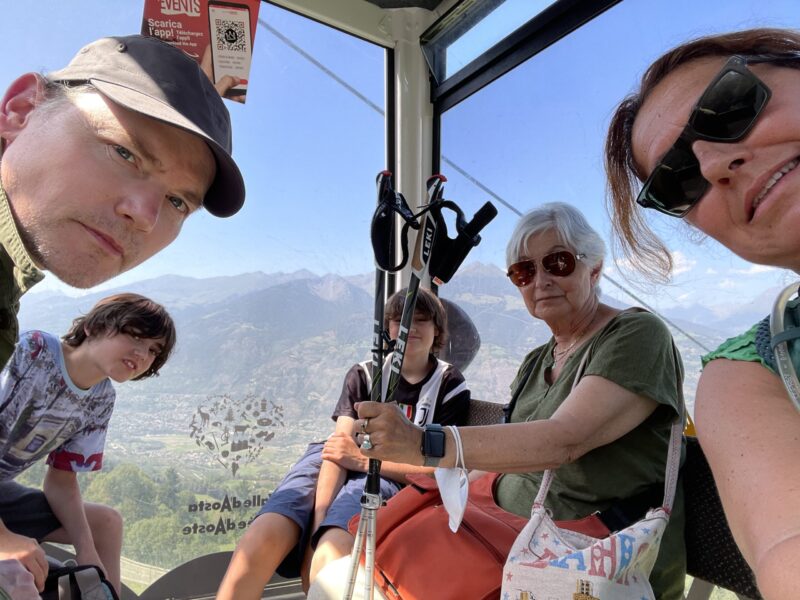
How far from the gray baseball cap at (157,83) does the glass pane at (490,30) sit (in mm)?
1640

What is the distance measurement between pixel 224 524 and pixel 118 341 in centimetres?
92

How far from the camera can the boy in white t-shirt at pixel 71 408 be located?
1523mm

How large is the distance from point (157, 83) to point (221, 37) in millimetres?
1573

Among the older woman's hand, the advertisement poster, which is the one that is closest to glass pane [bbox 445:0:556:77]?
the advertisement poster

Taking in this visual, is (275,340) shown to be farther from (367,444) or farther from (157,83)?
(157,83)

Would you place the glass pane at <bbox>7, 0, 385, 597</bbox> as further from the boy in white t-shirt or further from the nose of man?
the nose of man

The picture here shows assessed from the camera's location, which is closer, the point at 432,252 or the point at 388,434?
the point at 388,434

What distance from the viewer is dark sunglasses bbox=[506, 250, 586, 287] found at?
1429 mm

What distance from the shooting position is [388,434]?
1.11 meters

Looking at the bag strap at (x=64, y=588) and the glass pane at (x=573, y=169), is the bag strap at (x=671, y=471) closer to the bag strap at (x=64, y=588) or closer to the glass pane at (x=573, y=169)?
the glass pane at (x=573, y=169)

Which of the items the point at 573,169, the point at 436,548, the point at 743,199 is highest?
the point at 573,169

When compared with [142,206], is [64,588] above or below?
below

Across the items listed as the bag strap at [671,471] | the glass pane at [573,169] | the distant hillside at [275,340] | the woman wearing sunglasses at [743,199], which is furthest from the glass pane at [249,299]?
the woman wearing sunglasses at [743,199]

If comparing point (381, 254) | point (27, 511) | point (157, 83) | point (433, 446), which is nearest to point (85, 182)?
point (157, 83)
